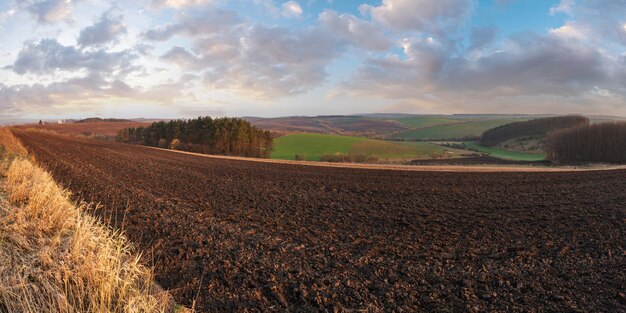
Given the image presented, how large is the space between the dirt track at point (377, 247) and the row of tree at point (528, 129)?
102 meters

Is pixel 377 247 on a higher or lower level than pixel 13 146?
lower

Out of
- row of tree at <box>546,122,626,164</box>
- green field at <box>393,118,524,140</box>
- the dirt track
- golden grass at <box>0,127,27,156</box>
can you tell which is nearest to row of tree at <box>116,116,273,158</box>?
golden grass at <box>0,127,27,156</box>

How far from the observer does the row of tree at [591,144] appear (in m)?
53.2

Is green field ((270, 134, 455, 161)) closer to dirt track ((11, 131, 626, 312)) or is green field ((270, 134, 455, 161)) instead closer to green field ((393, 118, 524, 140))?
dirt track ((11, 131, 626, 312))

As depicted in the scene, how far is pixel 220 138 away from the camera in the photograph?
55.8m

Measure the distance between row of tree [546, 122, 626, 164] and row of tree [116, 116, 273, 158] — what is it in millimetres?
46396

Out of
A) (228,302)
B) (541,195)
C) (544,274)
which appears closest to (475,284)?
(544,274)

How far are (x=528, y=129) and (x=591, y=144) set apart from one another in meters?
59.1

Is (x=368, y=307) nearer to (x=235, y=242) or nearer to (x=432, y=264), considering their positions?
(x=432, y=264)

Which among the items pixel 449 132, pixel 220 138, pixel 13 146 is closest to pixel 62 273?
pixel 13 146

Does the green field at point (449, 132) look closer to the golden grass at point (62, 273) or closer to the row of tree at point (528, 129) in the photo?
the row of tree at point (528, 129)

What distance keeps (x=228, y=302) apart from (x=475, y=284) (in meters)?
4.05

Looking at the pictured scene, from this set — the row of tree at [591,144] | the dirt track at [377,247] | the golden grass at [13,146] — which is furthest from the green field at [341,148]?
the dirt track at [377,247]

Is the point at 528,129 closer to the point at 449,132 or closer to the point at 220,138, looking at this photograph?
the point at 449,132
